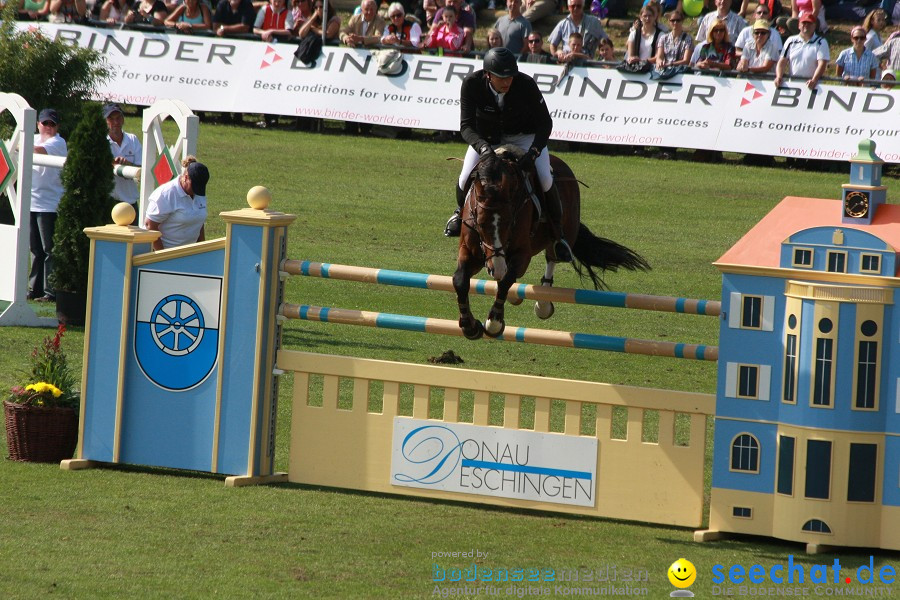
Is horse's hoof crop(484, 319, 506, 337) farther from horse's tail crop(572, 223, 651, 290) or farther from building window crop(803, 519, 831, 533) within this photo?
building window crop(803, 519, 831, 533)

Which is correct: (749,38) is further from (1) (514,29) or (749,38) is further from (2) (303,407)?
(2) (303,407)

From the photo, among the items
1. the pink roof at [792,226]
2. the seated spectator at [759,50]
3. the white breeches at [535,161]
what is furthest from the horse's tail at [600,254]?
the seated spectator at [759,50]

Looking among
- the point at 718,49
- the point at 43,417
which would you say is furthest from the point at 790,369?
the point at 718,49

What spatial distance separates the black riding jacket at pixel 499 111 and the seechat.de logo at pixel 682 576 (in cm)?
290

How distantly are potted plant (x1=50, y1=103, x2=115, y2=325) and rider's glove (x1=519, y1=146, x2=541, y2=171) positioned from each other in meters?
5.25

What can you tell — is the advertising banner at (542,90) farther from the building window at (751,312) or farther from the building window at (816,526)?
the building window at (816,526)

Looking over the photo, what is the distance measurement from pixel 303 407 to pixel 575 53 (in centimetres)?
1300

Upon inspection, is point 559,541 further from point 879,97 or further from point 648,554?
point 879,97

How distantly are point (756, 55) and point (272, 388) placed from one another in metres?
13.4

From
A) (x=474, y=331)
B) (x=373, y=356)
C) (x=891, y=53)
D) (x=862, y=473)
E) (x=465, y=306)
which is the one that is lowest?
(x=862, y=473)

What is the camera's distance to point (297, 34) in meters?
21.7

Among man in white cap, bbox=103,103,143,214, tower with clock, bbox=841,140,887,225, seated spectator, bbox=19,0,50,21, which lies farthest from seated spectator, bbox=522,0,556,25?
tower with clock, bbox=841,140,887,225

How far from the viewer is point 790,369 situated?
273 inches

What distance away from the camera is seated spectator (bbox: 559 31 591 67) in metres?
19.7
